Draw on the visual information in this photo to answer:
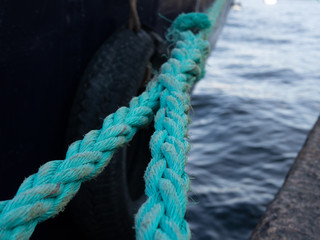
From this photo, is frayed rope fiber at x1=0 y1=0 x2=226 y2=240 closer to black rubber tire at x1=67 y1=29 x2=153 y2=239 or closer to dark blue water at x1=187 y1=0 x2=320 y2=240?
dark blue water at x1=187 y1=0 x2=320 y2=240

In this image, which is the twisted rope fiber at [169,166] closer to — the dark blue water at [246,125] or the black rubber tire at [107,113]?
the dark blue water at [246,125]

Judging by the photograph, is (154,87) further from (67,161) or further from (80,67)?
(80,67)

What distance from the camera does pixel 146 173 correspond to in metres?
0.95

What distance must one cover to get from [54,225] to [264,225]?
3.77ft

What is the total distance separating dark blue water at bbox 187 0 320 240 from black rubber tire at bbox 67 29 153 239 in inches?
18.3

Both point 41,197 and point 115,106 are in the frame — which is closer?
point 41,197

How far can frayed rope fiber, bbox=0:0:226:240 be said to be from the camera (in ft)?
2.67

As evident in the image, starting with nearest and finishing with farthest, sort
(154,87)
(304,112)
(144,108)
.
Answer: (144,108) → (154,87) → (304,112)

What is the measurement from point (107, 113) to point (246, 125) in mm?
2715

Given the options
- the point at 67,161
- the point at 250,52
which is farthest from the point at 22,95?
the point at 250,52

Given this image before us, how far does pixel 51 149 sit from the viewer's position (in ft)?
6.35

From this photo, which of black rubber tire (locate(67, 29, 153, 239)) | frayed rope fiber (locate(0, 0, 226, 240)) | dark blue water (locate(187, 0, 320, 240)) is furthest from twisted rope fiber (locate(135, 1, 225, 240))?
black rubber tire (locate(67, 29, 153, 239))

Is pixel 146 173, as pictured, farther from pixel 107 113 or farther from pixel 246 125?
pixel 246 125

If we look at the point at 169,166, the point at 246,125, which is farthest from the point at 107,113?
the point at 246,125
